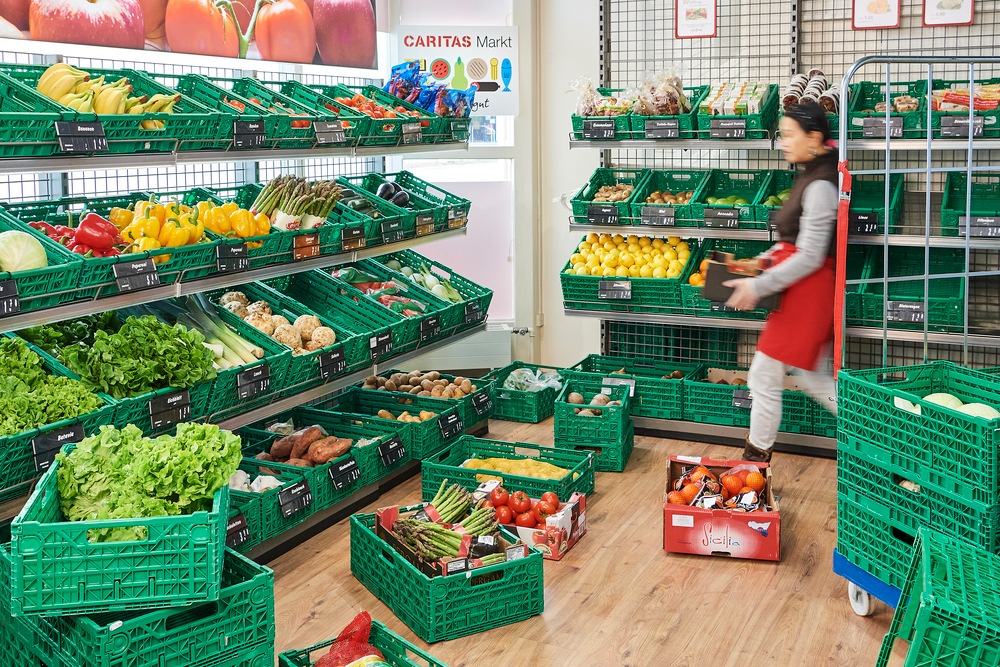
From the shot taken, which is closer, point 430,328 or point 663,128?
point 430,328

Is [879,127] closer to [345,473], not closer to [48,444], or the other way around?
[345,473]

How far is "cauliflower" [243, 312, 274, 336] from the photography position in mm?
4764

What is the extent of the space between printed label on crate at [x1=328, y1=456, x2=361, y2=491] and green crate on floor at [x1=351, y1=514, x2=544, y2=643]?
689mm

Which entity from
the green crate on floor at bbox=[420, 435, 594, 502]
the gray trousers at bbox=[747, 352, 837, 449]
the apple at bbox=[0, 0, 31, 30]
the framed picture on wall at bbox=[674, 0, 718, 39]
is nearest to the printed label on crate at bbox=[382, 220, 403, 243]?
the green crate on floor at bbox=[420, 435, 594, 502]

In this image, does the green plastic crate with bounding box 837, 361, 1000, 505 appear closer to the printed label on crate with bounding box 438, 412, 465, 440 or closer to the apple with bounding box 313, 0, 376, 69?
the printed label on crate with bounding box 438, 412, 465, 440

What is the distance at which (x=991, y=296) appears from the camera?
5.80 meters

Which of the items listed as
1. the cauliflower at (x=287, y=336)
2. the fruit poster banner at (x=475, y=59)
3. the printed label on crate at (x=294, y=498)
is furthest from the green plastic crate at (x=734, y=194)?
the printed label on crate at (x=294, y=498)

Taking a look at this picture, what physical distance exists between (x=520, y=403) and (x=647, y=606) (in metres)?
2.59

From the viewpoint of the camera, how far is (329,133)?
4879 mm

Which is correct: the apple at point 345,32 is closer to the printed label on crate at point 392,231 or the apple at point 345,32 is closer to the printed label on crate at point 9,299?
the printed label on crate at point 392,231

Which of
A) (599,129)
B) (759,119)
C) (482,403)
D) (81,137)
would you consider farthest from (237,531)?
(759,119)

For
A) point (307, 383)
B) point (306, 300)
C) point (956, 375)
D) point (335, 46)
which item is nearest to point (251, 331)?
point (307, 383)

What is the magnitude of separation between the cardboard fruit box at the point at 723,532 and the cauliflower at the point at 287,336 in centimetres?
186

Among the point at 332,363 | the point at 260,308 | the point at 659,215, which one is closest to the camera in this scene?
the point at 332,363
